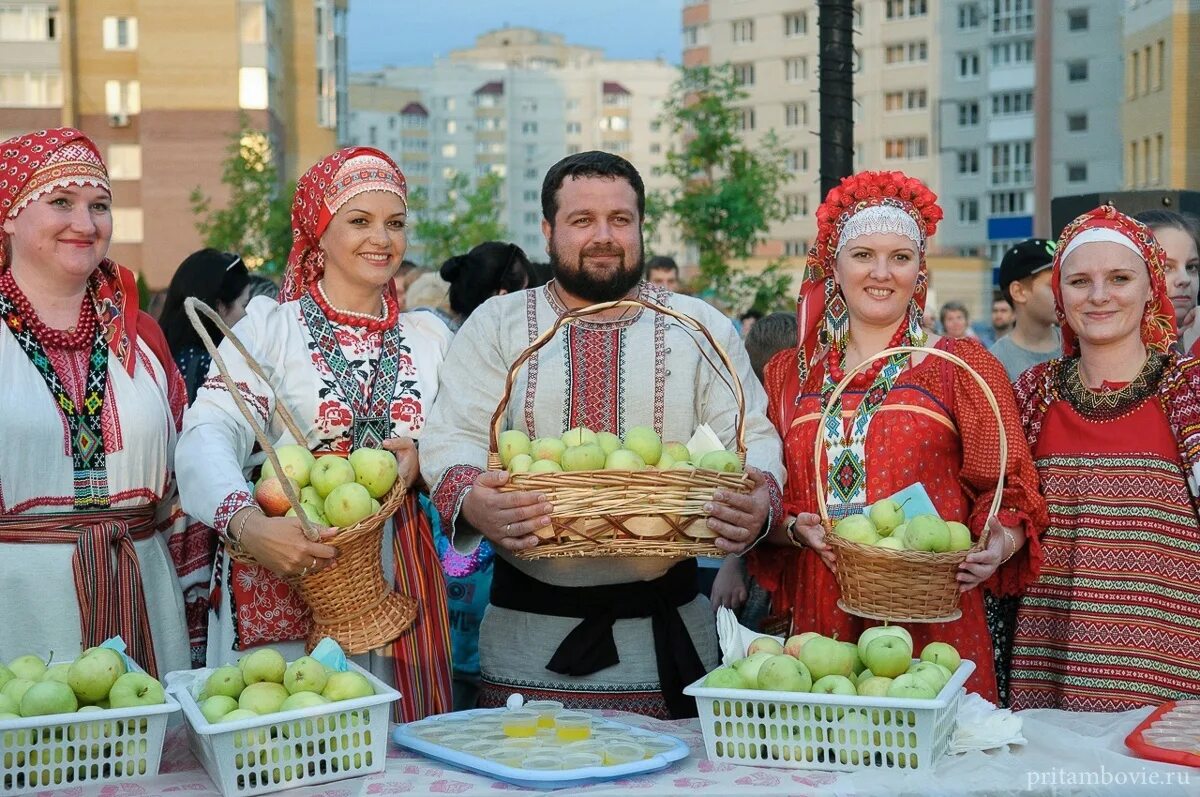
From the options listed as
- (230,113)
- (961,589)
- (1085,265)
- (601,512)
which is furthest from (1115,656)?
(230,113)

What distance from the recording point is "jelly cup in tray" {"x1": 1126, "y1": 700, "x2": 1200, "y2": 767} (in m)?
3.07

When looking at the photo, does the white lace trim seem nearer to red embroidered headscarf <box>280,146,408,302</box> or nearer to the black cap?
red embroidered headscarf <box>280,146,408,302</box>

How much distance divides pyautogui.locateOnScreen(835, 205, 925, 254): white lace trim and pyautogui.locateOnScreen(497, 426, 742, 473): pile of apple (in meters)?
0.71

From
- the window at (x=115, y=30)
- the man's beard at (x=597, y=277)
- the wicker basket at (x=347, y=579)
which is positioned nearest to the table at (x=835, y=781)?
the wicker basket at (x=347, y=579)

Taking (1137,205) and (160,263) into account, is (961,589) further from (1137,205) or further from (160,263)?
(160,263)

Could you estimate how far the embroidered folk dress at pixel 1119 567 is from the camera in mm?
3877

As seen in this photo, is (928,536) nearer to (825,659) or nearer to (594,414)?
(825,659)

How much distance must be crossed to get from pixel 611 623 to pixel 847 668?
96cm

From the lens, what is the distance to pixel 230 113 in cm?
4812

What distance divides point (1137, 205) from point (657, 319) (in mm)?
3667

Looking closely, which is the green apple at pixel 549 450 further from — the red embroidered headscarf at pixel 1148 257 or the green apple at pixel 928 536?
the red embroidered headscarf at pixel 1148 257

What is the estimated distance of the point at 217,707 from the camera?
2.99m

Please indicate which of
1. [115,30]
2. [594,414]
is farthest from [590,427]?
[115,30]

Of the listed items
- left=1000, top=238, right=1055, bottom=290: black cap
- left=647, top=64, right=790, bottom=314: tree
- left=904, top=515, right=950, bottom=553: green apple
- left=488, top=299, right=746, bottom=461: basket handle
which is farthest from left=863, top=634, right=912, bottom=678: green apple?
left=647, top=64, right=790, bottom=314: tree
